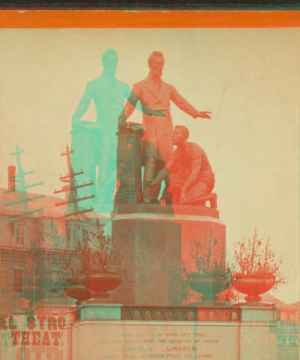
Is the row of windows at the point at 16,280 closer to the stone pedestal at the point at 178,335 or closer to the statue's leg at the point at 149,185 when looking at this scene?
the stone pedestal at the point at 178,335

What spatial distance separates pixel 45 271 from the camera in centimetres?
493

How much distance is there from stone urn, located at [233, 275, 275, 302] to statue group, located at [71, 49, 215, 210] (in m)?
0.69

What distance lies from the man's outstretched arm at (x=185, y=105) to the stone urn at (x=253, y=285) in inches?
51.7

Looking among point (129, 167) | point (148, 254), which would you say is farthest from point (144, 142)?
point (148, 254)

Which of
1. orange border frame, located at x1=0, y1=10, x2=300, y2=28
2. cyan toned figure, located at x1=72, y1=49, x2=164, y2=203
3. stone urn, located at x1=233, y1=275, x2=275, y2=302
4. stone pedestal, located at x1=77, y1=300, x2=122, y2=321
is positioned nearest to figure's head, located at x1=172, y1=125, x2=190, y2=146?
cyan toned figure, located at x1=72, y1=49, x2=164, y2=203

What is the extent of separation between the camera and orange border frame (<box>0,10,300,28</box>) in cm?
490

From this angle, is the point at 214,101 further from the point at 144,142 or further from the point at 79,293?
the point at 79,293

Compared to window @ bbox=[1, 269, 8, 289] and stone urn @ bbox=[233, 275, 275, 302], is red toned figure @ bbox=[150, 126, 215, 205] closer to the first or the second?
stone urn @ bbox=[233, 275, 275, 302]

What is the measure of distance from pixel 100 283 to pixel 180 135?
133cm

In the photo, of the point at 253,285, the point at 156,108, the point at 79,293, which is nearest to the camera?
the point at 79,293

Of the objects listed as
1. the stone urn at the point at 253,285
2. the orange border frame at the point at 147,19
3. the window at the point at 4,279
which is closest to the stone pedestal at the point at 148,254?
the stone urn at the point at 253,285

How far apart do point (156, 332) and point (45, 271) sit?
0.98 metres

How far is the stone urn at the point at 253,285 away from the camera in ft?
16.4

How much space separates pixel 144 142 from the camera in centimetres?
509
